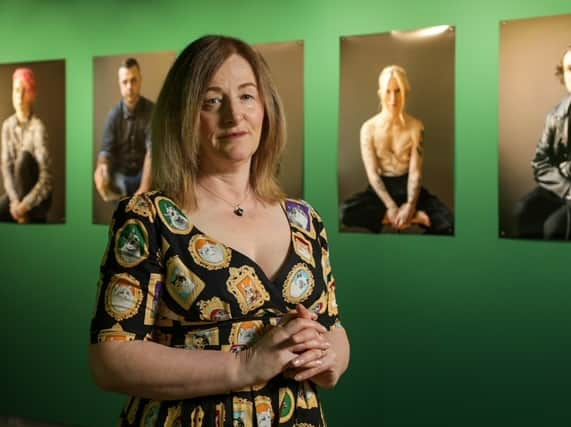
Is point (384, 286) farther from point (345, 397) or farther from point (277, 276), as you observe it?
point (277, 276)

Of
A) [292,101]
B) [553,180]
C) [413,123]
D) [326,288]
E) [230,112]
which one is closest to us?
[230,112]

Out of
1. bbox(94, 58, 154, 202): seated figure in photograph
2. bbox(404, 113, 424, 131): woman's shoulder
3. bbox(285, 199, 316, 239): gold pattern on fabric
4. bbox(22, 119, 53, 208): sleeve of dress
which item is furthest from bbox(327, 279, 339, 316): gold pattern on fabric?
bbox(22, 119, 53, 208): sleeve of dress

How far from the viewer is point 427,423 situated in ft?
12.3

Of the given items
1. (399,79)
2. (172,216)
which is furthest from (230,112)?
(399,79)

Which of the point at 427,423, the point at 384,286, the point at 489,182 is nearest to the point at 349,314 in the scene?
the point at 384,286

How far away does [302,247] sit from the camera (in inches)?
67.7

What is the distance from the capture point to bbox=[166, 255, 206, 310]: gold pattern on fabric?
154 cm

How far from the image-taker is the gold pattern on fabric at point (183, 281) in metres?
1.54

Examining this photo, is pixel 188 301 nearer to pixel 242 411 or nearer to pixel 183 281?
pixel 183 281

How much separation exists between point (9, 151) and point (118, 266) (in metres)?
3.82

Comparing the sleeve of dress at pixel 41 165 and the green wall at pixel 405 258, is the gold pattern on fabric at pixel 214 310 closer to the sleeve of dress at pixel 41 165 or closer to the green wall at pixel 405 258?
the green wall at pixel 405 258

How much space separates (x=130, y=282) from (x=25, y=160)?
374 cm

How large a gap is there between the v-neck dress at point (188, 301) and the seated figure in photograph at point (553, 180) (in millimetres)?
2012

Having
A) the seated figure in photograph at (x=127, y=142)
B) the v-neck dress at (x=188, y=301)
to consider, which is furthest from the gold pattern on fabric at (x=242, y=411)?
the seated figure in photograph at (x=127, y=142)
